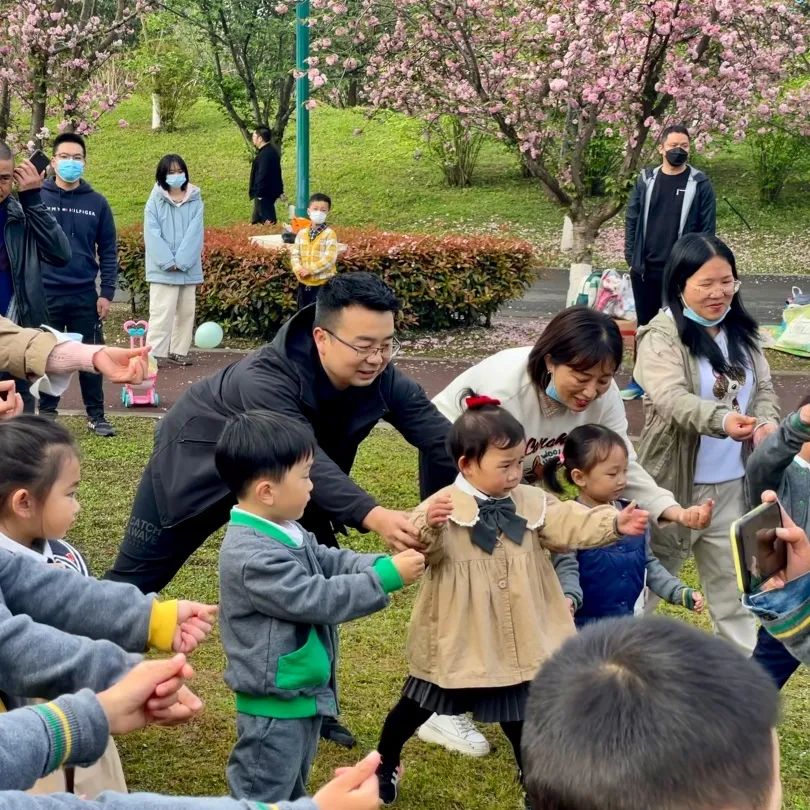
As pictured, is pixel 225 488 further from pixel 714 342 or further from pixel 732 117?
pixel 732 117

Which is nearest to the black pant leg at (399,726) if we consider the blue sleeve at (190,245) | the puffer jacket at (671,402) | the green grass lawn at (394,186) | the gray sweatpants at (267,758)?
the gray sweatpants at (267,758)

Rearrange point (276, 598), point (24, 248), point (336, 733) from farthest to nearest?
point (24, 248)
point (336, 733)
point (276, 598)

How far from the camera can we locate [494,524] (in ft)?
11.5

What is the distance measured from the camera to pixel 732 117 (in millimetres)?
12102

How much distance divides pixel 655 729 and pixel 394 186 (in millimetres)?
21160

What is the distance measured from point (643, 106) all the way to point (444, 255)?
226cm

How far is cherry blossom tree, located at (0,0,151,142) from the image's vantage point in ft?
38.7

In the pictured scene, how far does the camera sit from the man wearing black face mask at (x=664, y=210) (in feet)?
30.3

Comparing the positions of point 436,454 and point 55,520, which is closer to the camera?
point 55,520

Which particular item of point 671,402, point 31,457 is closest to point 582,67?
point 671,402

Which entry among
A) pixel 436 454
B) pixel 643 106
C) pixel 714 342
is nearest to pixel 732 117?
pixel 643 106

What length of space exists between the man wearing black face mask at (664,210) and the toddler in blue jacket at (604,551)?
525 cm

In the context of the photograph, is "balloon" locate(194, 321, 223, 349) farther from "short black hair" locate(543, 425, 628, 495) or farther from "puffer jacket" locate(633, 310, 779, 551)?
"short black hair" locate(543, 425, 628, 495)

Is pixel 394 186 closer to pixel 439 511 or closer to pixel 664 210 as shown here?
pixel 664 210
